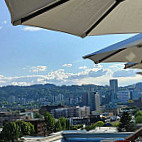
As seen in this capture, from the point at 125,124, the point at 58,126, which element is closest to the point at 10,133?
the point at 58,126

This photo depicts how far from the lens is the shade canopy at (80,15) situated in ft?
3.45

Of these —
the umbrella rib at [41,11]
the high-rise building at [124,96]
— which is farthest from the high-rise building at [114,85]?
the umbrella rib at [41,11]

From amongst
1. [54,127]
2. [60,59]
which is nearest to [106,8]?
[54,127]

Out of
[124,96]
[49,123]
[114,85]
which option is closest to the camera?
[49,123]

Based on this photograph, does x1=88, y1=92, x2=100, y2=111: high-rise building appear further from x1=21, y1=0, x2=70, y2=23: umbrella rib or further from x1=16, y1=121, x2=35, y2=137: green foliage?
x1=21, y1=0, x2=70, y2=23: umbrella rib

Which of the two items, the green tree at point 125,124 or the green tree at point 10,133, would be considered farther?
the green tree at point 125,124

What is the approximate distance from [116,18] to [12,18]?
667 mm

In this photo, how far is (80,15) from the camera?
1.32 meters

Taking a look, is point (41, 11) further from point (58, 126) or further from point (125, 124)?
point (58, 126)

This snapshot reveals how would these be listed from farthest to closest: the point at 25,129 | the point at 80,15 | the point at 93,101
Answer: the point at 93,101 → the point at 25,129 → the point at 80,15

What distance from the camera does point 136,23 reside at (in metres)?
1.56

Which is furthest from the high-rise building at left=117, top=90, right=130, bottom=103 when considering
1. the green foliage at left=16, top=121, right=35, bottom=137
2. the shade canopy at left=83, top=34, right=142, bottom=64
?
the shade canopy at left=83, top=34, right=142, bottom=64

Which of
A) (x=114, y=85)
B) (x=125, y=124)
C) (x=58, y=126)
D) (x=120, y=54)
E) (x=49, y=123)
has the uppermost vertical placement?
(x=114, y=85)

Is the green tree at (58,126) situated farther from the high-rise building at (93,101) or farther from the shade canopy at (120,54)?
the high-rise building at (93,101)
